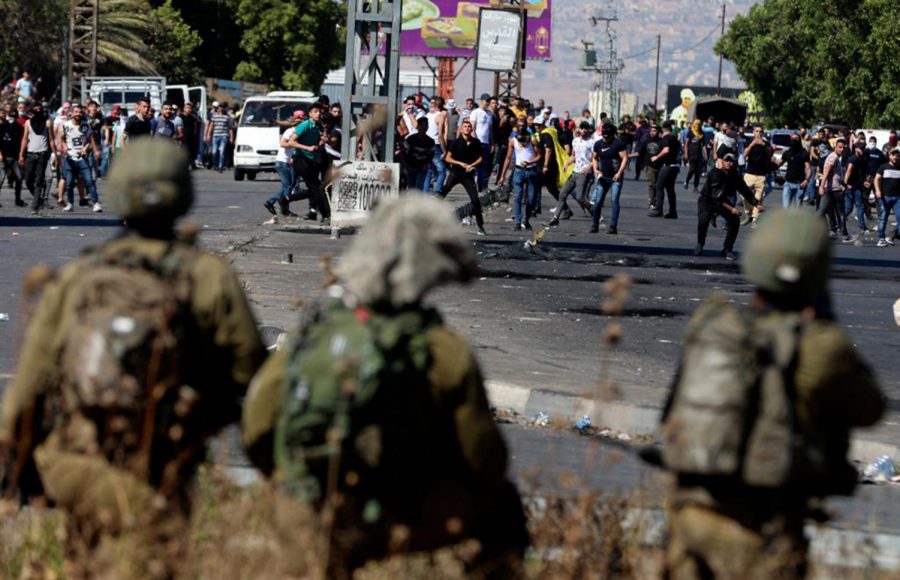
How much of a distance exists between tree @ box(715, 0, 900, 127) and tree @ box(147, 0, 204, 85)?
25.5 meters

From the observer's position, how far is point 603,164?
27.8 m

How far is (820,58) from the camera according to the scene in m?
63.5

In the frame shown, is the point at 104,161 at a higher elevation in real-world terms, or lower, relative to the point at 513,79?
lower

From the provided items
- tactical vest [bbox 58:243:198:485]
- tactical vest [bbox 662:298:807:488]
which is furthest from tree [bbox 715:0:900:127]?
tactical vest [bbox 58:243:198:485]

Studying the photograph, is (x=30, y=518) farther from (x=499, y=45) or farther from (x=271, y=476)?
(x=499, y=45)

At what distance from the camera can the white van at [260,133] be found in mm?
41125

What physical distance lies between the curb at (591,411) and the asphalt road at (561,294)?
229 millimetres

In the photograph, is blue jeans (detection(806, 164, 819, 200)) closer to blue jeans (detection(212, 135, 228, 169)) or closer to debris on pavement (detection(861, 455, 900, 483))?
blue jeans (detection(212, 135, 228, 169))

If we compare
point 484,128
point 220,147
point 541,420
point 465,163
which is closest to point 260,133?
point 220,147

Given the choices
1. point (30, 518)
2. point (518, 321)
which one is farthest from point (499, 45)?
point (30, 518)

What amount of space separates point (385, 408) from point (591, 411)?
20.0ft

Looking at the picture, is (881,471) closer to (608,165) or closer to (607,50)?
(608,165)

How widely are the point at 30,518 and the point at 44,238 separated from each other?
53.1 ft

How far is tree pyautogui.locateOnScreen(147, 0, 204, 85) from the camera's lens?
73.2 metres
